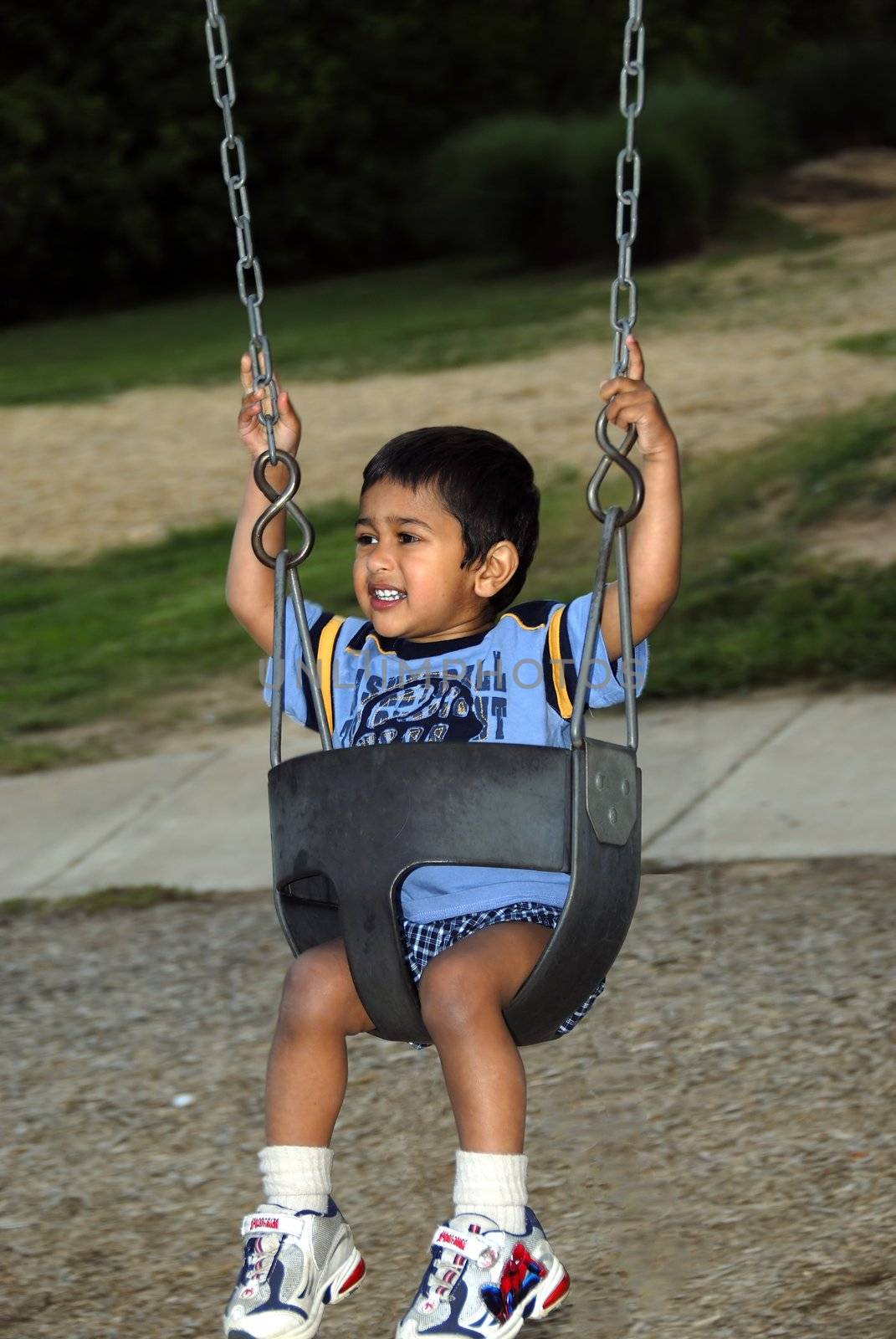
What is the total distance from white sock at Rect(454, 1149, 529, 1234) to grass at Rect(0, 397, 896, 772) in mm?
3908

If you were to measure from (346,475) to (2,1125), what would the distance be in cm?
858

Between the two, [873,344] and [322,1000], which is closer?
[322,1000]

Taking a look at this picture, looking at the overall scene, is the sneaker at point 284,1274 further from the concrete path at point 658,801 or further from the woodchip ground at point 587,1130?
the concrete path at point 658,801

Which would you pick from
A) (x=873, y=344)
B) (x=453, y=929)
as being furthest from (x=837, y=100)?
(x=453, y=929)

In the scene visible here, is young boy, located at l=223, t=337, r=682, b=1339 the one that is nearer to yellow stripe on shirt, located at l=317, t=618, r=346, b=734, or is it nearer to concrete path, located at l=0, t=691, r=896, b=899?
yellow stripe on shirt, located at l=317, t=618, r=346, b=734

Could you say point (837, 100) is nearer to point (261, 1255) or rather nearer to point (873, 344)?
point (873, 344)

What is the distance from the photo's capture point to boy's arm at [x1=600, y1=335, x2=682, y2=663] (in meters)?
2.63

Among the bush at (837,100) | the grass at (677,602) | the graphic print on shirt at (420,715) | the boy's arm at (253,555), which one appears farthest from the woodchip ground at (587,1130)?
the bush at (837,100)

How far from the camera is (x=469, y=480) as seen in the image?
267cm

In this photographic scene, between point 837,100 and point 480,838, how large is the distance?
2121 cm

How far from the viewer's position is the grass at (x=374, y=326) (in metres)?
16.0

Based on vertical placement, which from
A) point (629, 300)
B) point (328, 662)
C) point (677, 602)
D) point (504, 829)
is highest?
point (677, 602)

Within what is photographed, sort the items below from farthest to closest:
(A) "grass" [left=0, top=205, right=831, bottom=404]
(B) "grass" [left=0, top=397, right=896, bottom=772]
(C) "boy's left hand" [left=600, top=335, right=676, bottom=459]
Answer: (A) "grass" [left=0, top=205, right=831, bottom=404]
(B) "grass" [left=0, top=397, right=896, bottom=772]
(C) "boy's left hand" [left=600, top=335, right=676, bottom=459]

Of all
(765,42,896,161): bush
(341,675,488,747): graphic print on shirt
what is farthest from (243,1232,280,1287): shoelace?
(765,42,896,161): bush
